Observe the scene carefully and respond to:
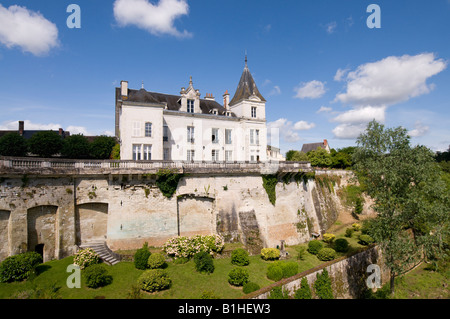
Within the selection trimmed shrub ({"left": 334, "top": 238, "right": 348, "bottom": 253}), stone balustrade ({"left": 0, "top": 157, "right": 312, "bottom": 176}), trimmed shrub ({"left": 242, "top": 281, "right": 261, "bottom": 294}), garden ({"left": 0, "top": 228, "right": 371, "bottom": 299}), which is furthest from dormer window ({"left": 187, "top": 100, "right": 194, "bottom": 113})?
trimmed shrub ({"left": 334, "top": 238, "right": 348, "bottom": 253})

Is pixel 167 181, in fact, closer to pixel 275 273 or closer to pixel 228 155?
pixel 275 273

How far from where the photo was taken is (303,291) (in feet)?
47.4

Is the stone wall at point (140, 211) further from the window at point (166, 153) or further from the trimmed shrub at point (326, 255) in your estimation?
the window at point (166, 153)

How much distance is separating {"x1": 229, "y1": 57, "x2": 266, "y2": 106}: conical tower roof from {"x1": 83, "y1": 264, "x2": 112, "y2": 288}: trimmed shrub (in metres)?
23.5

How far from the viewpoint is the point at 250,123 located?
103ft

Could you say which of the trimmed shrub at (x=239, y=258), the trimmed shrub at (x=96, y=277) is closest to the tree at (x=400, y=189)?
the trimmed shrub at (x=239, y=258)

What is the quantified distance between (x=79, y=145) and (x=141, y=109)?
1995 cm

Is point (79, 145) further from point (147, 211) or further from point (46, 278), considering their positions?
point (46, 278)

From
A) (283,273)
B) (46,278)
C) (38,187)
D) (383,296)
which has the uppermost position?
(38,187)

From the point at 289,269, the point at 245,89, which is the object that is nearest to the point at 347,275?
the point at 289,269

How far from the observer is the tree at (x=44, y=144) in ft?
120

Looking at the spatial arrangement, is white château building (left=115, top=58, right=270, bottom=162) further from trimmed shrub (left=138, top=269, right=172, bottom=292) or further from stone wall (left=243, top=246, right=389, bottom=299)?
stone wall (left=243, top=246, right=389, bottom=299)

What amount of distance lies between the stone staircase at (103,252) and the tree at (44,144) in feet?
83.6
